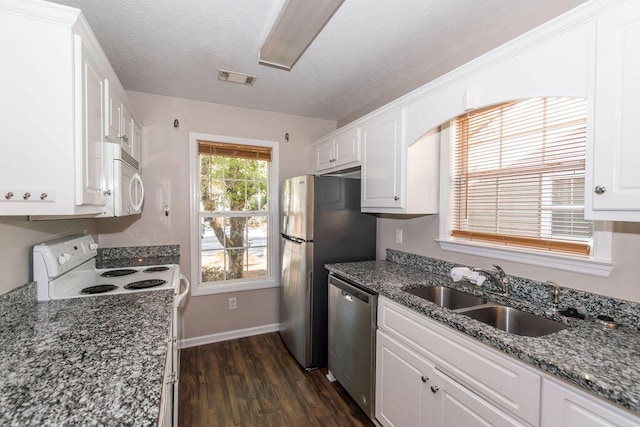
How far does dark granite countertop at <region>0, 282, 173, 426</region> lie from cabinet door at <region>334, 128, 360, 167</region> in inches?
70.1

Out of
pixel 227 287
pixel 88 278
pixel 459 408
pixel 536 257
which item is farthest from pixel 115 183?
pixel 536 257

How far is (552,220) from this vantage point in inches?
64.0

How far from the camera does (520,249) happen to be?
174 cm

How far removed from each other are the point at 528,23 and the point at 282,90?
1.86 m

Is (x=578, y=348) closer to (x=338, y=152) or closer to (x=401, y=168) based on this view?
(x=401, y=168)

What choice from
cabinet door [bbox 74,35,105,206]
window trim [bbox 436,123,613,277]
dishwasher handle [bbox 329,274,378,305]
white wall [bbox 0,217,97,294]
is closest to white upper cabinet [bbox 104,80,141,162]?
cabinet door [bbox 74,35,105,206]

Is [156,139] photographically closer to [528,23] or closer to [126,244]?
[126,244]

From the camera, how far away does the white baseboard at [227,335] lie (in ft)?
10.0

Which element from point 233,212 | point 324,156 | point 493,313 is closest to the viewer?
point 493,313

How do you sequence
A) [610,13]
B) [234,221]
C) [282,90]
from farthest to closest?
[234,221], [282,90], [610,13]

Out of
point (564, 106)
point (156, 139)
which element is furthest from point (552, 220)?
point (156, 139)

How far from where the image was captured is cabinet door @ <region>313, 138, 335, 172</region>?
9.96 ft

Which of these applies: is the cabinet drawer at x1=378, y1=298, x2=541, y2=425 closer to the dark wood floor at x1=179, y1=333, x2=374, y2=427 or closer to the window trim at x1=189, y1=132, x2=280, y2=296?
the dark wood floor at x1=179, y1=333, x2=374, y2=427

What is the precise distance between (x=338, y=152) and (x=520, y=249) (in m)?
1.70
